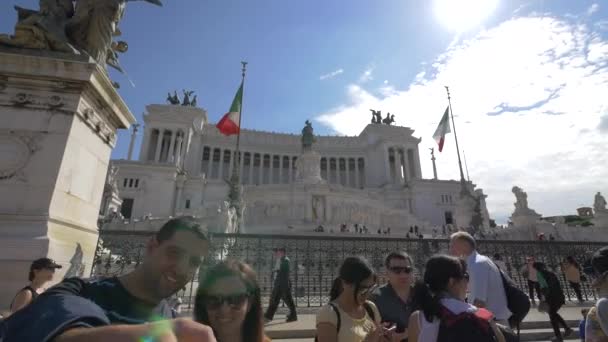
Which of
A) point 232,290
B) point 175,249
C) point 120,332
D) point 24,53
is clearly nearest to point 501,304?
point 232,290

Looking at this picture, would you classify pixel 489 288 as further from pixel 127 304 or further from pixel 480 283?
pixel 127 304

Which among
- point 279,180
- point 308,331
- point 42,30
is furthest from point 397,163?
point 42,30

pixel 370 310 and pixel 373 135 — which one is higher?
pixel 373 135

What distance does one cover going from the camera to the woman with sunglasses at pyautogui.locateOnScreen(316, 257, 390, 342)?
263 cm

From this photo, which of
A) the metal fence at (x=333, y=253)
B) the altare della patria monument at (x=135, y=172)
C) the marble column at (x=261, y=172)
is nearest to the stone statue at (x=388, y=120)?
the altare della patria monument at (x=135, y=172)

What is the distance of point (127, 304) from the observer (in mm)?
1297

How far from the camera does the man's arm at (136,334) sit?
841 mm

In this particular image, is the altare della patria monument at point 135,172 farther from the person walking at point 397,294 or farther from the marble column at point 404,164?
the person walking at point 397,294

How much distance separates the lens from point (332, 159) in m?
74.5

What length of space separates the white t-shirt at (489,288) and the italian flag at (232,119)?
2308 centimetres

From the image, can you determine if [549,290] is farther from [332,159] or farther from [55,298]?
[332,159]

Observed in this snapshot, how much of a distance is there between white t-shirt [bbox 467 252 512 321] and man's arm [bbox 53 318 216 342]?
3.49 metres

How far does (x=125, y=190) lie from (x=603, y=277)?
→ 51.2 m

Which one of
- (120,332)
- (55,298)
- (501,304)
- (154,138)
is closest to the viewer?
(120,332)
